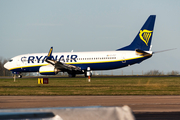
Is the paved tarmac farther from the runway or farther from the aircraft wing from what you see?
the aircraft wing

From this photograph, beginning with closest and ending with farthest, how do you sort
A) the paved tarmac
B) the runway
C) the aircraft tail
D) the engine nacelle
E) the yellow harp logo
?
1. the paved tarmac
2. the runway
3. the engine nacelle
4. the aircraft tail
5. the yellow harp logo

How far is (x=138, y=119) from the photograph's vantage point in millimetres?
9609

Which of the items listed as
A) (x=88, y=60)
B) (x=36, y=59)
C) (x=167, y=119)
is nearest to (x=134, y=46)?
(x=88, y=60)

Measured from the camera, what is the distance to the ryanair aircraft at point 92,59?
45312 millimetres

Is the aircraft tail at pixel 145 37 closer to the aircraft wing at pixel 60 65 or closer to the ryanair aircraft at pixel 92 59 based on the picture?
the ryanair aircraft at pixel 92 59

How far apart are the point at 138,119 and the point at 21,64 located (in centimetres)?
4276

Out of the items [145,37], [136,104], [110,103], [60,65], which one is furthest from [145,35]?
[136,104]

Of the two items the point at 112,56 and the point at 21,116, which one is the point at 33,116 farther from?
the point at 112,56

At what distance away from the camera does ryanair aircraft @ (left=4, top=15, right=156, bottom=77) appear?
45312 millimetres

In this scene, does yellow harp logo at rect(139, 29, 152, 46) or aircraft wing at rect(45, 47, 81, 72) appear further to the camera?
yellow harp logo at rect(139, 29, 152, 46)

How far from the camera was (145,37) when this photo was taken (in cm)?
4809

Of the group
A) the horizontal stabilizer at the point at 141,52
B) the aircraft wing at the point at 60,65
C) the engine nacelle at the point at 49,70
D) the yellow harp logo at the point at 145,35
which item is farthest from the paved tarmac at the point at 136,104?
the yellow harp logo at the point at 145,35

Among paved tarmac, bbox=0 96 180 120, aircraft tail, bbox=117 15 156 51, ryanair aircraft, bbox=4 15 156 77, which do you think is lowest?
paved tarmac, bbox=0 96 180 120

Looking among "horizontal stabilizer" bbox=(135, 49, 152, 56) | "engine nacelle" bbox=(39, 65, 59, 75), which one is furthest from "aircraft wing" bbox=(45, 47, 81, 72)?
"horizontal stabilizer" bbox=(135, 49, 152, 56)
